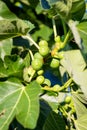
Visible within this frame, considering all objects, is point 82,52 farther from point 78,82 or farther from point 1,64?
point 1,64

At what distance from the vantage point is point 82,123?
4.83 feet

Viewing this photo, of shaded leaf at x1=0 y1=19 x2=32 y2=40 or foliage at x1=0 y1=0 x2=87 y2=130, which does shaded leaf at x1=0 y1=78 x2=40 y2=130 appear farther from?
shaded leaf at x1=0 y1=19 x2=32 y2=40

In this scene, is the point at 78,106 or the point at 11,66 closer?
the point at 11,66

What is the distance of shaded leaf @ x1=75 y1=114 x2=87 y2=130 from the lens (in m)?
1.46

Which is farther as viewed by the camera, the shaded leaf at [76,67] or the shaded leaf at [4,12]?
the shaded leaf at [4,12]

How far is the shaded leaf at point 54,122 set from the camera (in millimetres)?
1405

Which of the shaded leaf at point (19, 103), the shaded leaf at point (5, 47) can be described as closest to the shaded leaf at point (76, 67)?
the shaded leaf at point (19, 103)

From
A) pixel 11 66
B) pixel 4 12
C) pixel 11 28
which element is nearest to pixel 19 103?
pixel 11 66

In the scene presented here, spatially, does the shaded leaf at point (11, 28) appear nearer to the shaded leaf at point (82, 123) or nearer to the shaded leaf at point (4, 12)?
the shaded leaf at point (4, 12)

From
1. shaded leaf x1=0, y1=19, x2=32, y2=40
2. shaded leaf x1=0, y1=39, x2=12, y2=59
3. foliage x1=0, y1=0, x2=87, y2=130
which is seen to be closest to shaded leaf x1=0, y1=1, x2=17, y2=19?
foliage x1=0, y1=0, x2=87, y2=130

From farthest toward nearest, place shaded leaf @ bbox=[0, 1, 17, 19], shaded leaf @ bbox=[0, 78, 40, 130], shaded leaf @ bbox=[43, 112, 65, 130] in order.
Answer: shaded leaf @ bbox=[0, 1, 17, 19], shaded leaf @ bbox=[43, 112, 65, 130], shaded leaf @ bbox=[0, 78, 40, 130]

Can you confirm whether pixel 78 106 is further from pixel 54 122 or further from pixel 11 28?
pixel 11 28

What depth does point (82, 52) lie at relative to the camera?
4.13 feet

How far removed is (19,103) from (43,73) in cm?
15
